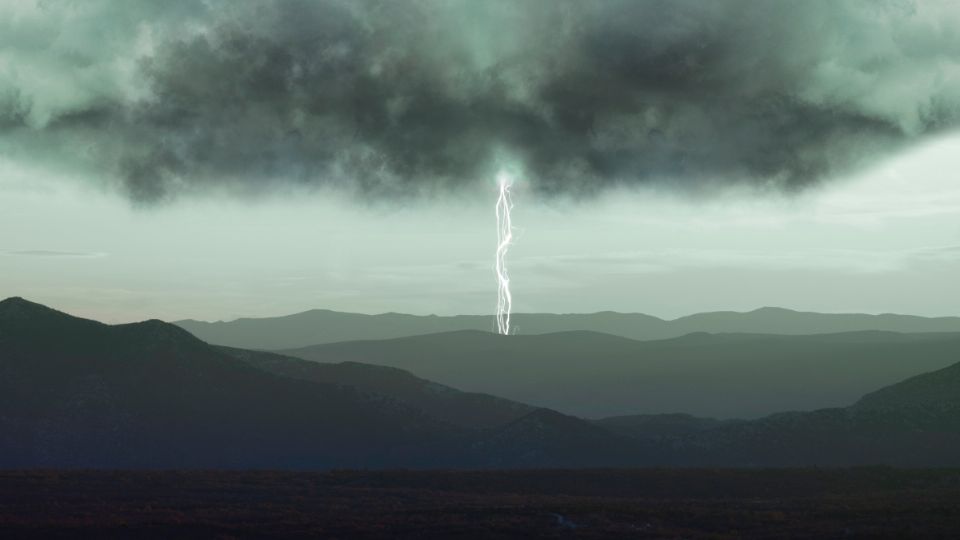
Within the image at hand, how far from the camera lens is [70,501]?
7212cm

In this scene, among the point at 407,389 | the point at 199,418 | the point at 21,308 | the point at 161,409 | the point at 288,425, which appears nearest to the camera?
the point at 161,409

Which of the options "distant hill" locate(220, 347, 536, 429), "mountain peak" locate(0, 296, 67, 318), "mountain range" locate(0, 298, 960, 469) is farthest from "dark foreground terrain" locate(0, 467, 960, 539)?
"mountain peak" locate(0, 296, 67, 318)

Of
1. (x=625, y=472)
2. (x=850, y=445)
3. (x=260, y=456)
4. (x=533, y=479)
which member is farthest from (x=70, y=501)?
(x=850, y=445)

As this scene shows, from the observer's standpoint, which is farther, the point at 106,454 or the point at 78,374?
the point at 78,374

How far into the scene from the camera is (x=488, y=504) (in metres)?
69.5

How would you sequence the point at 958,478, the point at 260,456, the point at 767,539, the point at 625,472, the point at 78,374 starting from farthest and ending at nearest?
the point at 78,374
the point at 260,456
the point at 625,472
the point at 958,478
the point at 767,539

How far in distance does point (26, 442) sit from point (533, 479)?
60950 millimetres

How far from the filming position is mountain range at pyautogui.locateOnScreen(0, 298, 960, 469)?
117m

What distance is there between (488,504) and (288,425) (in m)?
65.6

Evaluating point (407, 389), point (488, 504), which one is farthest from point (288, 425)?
point (488, 504)

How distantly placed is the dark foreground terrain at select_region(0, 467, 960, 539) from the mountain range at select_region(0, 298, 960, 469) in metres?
27.5

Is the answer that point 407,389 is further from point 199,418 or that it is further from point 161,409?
point 161,409

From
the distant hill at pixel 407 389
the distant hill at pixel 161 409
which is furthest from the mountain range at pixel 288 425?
the distant hill at pixel 407 389

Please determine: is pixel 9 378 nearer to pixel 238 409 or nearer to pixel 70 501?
pixel 238 409
